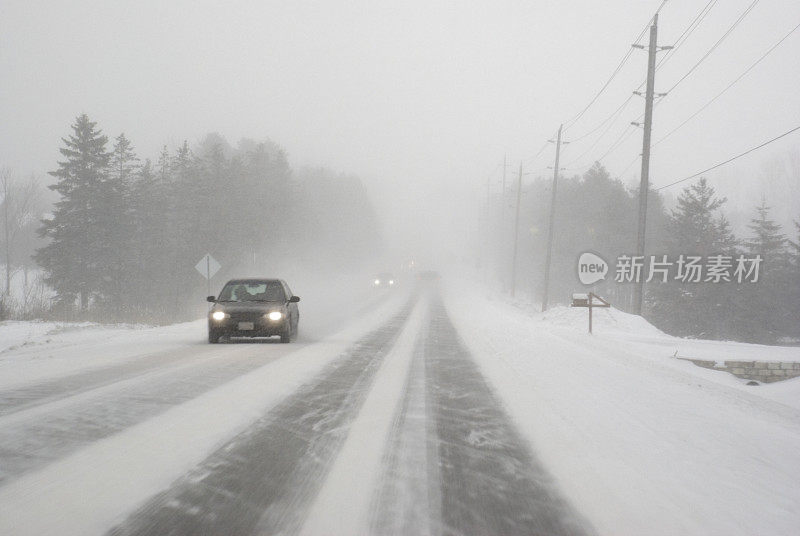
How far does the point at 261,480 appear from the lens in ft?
12.2

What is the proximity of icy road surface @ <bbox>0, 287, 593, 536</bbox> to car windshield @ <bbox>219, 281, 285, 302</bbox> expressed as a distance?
6.34 m

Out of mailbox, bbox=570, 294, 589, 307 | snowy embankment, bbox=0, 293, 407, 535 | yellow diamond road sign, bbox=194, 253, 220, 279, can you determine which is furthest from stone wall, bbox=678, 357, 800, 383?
yellow diamond road sign, bbox=194, 253, 220, 279

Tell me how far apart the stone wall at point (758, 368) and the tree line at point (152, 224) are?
32.1 meters

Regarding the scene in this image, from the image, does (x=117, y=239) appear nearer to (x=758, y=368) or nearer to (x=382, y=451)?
(x=758, y=368)

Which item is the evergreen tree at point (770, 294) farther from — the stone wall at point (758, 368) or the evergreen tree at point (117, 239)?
the evergreen tree at point (117, 239)

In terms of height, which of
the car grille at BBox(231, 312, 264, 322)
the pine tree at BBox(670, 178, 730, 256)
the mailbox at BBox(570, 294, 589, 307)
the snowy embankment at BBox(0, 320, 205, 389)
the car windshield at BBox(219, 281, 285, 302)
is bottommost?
the snowy embankment at BBox(0, 320, 205, 389)

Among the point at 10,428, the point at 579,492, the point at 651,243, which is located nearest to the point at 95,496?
the point at 10,428

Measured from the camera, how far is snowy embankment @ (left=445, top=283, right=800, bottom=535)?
3.38 metres

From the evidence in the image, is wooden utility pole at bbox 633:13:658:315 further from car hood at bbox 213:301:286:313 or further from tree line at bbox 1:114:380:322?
tree line at bbox 1:114:380:322

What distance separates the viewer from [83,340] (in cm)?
1407

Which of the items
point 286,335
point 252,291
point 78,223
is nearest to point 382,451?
point 286,335

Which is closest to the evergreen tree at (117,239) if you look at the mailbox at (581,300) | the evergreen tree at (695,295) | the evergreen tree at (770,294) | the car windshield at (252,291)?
the car windshield at (252,291)

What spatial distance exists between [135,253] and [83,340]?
39.1 m

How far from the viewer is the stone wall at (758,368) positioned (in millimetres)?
13366
